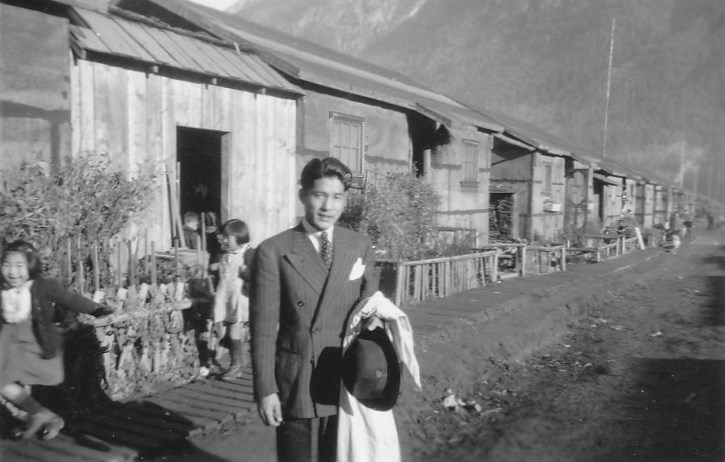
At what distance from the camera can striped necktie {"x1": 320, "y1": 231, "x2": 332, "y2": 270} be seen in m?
2.79

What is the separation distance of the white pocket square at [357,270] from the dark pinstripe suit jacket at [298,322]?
19mm

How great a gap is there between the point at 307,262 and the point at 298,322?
0.86 feet

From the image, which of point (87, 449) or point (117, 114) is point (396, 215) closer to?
point (117, 114)

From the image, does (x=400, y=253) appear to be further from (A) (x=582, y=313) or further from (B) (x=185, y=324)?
(B) (x=185, y=324)

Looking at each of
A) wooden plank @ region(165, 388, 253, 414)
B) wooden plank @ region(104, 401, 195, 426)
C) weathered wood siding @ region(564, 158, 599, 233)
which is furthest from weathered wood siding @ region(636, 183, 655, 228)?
wooden plank @ region(104, 401, 195, 426)

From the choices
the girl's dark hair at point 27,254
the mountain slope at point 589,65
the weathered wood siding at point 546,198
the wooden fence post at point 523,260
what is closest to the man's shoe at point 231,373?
the girl's dark hair at point 27,254

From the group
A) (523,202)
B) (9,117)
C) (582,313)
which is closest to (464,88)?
(523,202)

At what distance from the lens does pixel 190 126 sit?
8.08 meters

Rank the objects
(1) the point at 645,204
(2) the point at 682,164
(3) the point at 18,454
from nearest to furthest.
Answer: (3) the point at 18,454, (1) the point at 645,204, (2) the point at 682,164

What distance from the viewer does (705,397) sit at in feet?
Result: 20.1

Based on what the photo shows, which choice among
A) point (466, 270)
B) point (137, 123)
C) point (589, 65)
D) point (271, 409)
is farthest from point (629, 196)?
point (589, 65)

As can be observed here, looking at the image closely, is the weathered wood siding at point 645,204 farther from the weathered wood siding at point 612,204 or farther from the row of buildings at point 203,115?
the row of buildings at point 203,115

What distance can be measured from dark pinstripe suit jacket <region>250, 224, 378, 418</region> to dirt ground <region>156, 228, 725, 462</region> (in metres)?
1.70

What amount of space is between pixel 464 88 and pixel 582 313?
266 ft
